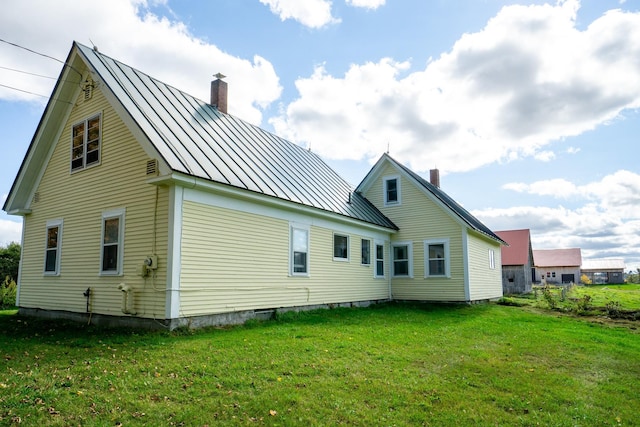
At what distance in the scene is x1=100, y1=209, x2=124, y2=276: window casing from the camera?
1102 cm

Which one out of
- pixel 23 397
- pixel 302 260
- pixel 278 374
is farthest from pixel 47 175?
pixel 278 374

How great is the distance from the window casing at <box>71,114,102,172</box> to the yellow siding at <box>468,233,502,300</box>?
1445 cm

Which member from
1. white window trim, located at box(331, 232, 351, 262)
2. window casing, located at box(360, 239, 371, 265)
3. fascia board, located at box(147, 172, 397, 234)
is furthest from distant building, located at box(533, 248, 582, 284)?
fascia board, located at box(147, 172, 397, 234)

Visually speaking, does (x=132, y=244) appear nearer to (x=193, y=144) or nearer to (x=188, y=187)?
(x=188, y=187)

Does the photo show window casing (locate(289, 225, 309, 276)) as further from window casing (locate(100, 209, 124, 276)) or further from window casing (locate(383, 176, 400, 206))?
window casing (locate(383, 176, 400, 206))

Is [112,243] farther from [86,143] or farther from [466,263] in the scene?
[466,263]

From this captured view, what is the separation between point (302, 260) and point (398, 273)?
276 inches

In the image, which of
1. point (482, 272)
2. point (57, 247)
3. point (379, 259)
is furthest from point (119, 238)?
point (482, 272)

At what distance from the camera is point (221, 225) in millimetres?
11172

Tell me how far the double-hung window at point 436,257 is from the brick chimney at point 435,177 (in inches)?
339

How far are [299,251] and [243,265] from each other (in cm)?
259

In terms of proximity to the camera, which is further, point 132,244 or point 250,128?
point 250,128

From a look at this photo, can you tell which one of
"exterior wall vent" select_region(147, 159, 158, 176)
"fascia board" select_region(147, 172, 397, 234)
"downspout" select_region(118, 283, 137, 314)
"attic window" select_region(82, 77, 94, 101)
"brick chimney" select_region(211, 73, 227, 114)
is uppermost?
"brick chimney" select_region(211, 73, 227, 114)

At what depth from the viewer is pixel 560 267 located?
55.6 metres
